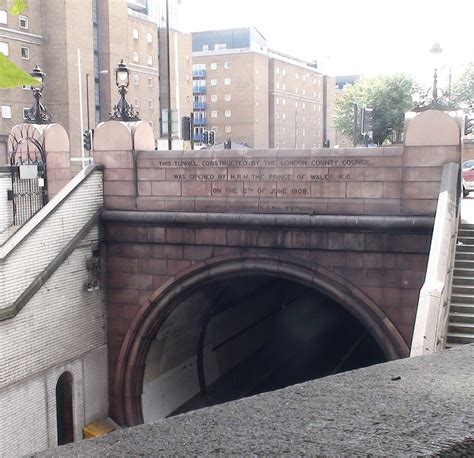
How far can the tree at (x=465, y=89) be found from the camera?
4222cm

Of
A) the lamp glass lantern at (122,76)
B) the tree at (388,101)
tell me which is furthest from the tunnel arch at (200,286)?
the tree at (388,101)

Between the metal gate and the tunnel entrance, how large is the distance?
4605 millimetres

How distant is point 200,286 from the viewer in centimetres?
1431

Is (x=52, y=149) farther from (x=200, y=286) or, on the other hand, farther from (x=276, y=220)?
(x=276, y=220)

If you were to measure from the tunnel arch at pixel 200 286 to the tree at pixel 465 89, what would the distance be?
110ft

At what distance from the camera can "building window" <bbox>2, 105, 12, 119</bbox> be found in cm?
4506

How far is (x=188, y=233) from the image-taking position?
45.4ft

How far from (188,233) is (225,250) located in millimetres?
886

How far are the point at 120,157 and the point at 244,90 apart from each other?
66804 millimetres

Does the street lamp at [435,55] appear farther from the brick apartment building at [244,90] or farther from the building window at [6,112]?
the brick apartment building at [244,90]

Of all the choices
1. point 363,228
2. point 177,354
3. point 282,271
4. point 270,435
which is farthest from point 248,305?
point 270,435

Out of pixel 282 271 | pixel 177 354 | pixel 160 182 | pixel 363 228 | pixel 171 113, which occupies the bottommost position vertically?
pixel 177 354

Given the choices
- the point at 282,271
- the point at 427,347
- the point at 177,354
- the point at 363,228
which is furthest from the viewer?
the point at 177,354

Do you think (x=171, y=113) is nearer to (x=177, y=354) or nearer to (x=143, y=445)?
(x=177, y=354)
